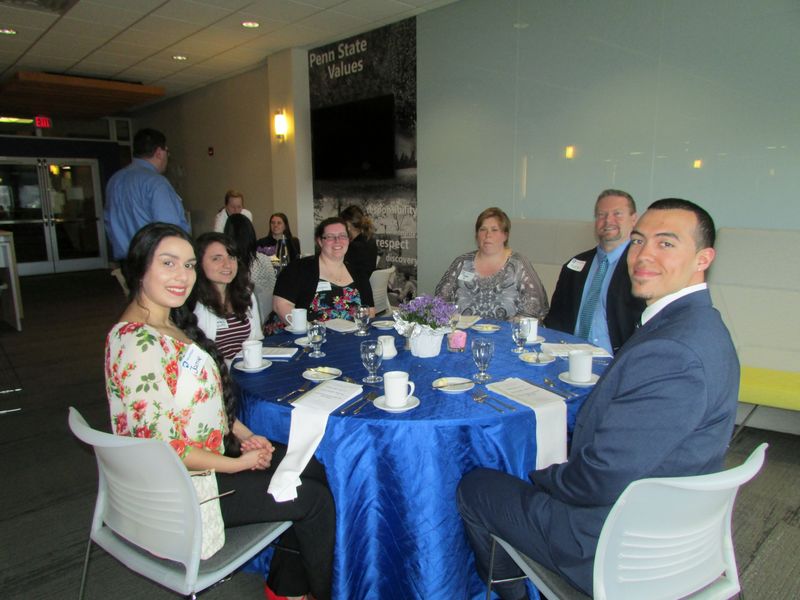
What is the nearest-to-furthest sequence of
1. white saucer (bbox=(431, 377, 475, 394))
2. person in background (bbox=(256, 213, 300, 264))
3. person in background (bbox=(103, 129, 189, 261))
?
white saucer (bbox=(431, 377, 475, 394)), person in background (bbox=(103, 129, 189, 261)), person in background (bbox=(256, 213, 300, 264))

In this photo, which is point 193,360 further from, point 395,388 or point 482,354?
point 482,354

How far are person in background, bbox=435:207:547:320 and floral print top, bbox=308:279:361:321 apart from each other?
0.64 metres

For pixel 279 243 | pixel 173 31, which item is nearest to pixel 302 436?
pixel 279 243

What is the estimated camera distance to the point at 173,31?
6.33 m

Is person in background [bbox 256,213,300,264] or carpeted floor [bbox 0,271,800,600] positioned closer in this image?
carpeted floor [bbox 0,271,800,600]

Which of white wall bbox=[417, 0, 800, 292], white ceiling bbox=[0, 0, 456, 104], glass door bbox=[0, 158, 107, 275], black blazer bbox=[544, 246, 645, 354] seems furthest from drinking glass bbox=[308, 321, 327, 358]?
glass door bbox=[0, 158, 107, 275]

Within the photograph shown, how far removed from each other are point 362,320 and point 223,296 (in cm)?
81

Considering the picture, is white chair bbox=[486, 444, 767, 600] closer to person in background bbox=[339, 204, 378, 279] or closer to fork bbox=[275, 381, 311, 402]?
fork bbox=[275, 381, 311, 402]

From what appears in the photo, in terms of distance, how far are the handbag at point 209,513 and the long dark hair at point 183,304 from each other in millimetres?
329

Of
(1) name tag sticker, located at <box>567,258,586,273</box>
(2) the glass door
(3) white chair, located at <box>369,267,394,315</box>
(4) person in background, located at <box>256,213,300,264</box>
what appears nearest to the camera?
(1) name tag sticker, located at <box>567,258,586,273</box>

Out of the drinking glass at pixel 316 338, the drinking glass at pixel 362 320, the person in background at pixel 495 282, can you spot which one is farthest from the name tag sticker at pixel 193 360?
the person in background at pixel 495 282

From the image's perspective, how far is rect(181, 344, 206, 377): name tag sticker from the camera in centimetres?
165

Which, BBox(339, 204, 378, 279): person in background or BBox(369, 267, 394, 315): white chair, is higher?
BBox(339, 204, 378, 279): person in background

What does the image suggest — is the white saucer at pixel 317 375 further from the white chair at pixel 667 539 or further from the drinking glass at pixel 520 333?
the white chair at pixel 667 539
